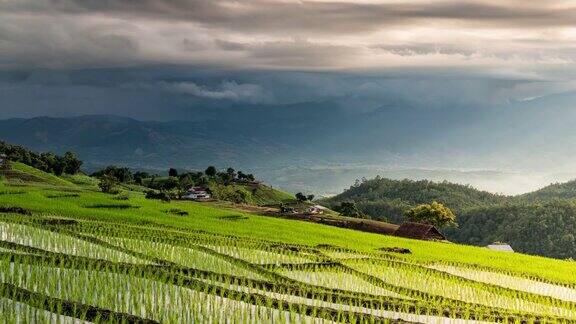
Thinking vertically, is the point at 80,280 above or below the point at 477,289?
above

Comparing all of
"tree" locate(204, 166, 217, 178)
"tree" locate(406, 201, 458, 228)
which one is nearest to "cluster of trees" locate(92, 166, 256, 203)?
"tree" locate(204, 166, 217, 178)

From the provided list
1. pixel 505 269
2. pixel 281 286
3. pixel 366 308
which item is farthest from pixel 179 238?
pixel 505 269

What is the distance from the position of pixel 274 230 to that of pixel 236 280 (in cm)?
2393

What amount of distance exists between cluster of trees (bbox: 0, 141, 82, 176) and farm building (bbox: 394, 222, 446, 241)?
77.2 metres

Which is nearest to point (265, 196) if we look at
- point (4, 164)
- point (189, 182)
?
point (189, 182)

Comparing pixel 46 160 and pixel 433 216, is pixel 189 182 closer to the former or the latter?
pixel 46 160

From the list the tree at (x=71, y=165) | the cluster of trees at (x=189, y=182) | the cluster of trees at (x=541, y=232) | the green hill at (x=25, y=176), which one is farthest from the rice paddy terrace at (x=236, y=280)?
the cluster of trees at (x=541, y=232)

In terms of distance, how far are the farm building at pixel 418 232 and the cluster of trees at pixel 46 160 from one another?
77.2 m

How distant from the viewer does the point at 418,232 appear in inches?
2891

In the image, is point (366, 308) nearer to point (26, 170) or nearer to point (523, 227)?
point (26, 170)

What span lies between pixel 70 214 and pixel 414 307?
2820cm

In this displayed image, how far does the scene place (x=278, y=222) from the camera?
172 ft

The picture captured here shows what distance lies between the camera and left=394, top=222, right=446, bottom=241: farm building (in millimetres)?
72988

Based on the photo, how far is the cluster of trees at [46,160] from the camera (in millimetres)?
129000
